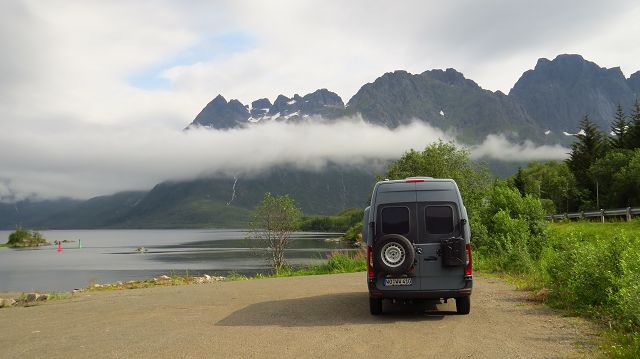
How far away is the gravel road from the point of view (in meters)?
9.02

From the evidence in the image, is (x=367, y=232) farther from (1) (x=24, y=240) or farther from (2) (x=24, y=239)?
(2) (x=24, y=239)

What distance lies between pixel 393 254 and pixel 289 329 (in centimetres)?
283

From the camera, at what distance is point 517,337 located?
9.80 m

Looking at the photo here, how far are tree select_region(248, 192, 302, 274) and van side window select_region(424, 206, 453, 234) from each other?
31.0 meters

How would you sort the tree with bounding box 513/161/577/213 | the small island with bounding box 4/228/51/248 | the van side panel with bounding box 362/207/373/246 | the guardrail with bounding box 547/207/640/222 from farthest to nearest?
the small island with bounding box 4/228/51/248 → the tree with bounding box 513/161/577/213 → the guardrail with bounding box 547/207/640/222 → the van side panel with bounding box 362/207/373/246

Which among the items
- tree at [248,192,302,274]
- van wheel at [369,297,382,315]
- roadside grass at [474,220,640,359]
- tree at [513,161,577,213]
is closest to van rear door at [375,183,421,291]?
van wheel at [369,297,382,315]

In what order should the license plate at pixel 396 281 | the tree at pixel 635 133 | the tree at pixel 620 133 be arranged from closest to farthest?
the license plate at pixel 396 281
the tree at pixel 635 133
the tree at pixel 620 133

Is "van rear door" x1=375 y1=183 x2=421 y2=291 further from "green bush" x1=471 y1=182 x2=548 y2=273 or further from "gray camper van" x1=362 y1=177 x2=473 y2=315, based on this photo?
"green bush" x1=471 y1=182 x2=548 y2=273

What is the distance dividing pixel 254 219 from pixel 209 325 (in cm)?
3373

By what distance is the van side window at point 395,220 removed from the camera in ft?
40.1

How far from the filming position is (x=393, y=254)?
466 inches

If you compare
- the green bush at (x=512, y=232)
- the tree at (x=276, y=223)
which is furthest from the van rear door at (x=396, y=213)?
the tree at (x=276, y=223)

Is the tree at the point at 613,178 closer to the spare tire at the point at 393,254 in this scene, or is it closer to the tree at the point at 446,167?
the tree at the point at 446,167

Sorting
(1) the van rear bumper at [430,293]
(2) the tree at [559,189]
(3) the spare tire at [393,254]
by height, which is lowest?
(1) the van rear bumper at [430,293]
